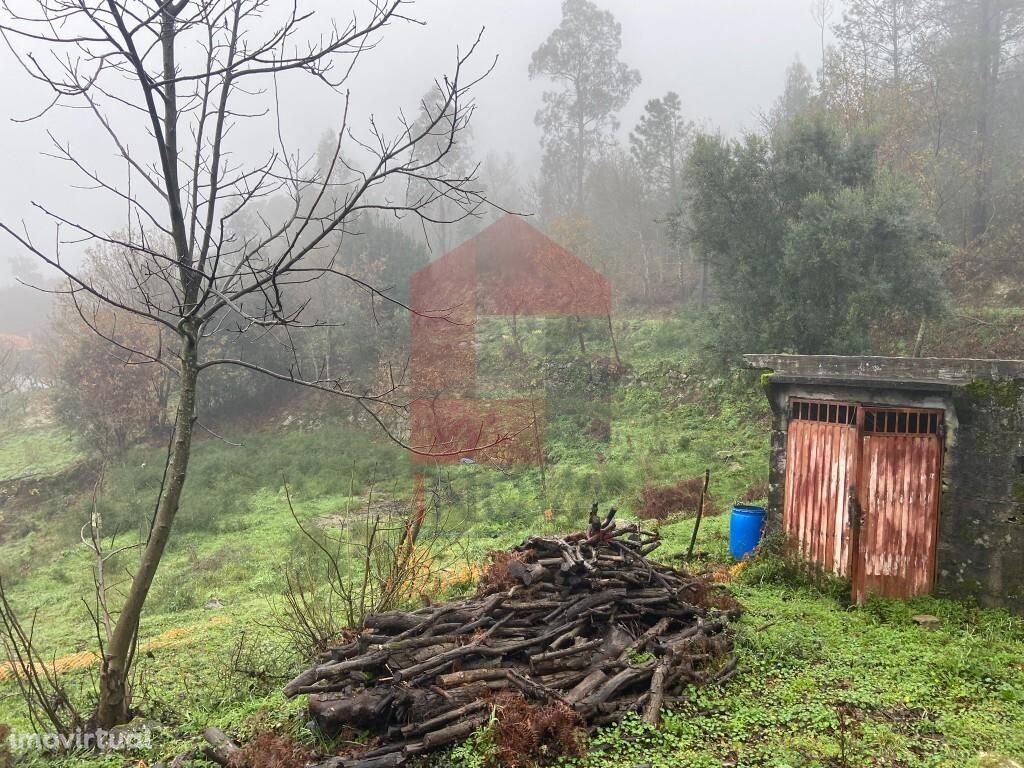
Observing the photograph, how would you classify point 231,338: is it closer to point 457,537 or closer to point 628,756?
point 457,537

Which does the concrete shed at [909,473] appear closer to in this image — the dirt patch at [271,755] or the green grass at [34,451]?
the dirt patch at [271,755]

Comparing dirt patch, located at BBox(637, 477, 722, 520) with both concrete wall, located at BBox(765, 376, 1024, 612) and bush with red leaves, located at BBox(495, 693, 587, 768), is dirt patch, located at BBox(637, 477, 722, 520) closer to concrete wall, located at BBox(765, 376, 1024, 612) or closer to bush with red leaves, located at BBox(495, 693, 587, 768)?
concrete wall, located at BBox(765, 376, 1024, 612)

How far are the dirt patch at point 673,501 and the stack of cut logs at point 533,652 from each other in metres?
5.77

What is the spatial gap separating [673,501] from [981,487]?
22.2 feet

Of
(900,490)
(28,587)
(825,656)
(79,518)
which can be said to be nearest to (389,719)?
(825,656)

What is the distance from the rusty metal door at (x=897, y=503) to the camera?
22.4ft

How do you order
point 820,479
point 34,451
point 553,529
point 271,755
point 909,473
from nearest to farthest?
point 271,755 < point 909,473 < point 820,479 < point 553,529 < point 34,451

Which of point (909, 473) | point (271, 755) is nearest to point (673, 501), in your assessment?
point (909, 473)

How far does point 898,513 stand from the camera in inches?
274

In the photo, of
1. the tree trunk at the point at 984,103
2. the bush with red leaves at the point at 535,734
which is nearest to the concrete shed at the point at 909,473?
the bush with red leaves at the point at 535,734

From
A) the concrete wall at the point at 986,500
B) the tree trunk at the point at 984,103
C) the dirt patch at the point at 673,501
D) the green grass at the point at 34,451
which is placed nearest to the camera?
the concrete wall at the point at 986,500

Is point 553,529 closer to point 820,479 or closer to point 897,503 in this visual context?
point 820,479

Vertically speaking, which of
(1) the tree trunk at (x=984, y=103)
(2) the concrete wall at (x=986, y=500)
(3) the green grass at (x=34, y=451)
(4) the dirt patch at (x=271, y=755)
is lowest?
(3) the green grass at (x=34, y=451)

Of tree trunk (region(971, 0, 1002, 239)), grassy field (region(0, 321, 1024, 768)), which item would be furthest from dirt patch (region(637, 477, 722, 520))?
tree trunk (region(971, 0, 1002, 239))
